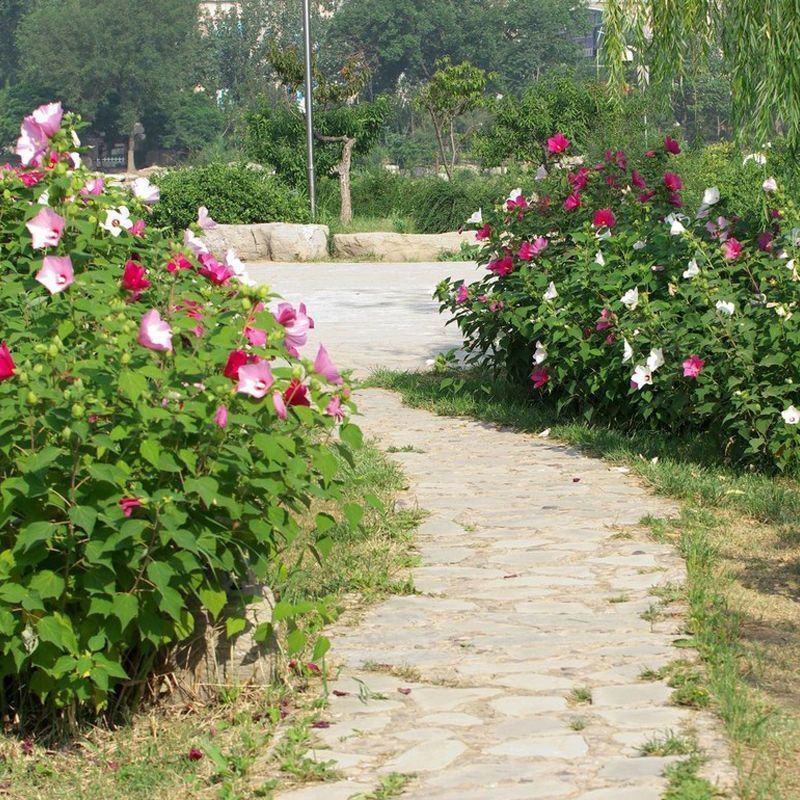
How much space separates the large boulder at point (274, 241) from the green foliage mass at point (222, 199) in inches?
26.6

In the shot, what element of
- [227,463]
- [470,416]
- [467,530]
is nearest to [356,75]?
[470,416]

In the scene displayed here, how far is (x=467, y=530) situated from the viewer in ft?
18.4

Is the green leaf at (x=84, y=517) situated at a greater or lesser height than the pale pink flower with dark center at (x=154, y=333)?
lesser

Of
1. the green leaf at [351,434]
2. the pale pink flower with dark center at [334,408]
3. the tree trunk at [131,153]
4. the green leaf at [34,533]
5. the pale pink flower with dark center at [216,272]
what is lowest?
the green leaf at [34,533]

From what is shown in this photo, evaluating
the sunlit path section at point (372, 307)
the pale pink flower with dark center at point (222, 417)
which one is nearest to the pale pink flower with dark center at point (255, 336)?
the pale pink flower with dark center at point (222, 417)

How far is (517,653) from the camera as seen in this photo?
417 centimetres

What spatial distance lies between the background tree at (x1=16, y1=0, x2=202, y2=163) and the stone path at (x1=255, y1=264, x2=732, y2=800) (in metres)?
85.0

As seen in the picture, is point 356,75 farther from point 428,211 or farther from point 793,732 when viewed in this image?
point 793,732

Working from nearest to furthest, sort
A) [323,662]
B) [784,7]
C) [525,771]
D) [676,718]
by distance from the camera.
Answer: [525,771], [676,718], [323,662], [784,7]

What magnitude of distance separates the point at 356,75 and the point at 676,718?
87.9ft

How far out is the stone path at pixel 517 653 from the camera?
3336 mm

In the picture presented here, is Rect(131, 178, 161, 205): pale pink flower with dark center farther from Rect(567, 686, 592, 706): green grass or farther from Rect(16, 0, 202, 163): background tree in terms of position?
Rect(16, 0, 202, 163): background tree

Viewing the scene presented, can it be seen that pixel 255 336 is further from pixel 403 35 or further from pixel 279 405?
pixel 403 35

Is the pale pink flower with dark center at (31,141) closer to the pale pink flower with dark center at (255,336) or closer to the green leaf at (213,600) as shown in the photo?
the pale pink flower with dark center at (255,336)
